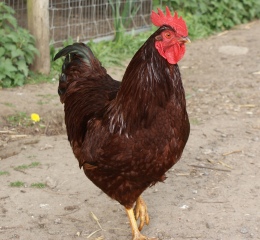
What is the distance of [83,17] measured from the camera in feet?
27.2

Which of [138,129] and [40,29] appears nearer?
[138,129]

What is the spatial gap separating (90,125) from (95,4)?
482 centimetres

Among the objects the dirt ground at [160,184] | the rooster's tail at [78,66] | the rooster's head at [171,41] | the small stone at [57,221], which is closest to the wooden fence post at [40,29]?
the dirt ground at [160,184]

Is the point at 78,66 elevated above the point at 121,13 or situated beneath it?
elevated above

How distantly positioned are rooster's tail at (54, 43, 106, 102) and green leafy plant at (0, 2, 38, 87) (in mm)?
2355

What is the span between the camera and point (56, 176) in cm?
495

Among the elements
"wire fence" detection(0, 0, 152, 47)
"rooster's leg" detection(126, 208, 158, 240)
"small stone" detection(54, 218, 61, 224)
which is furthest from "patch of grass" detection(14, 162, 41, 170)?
"wire fence" detection(0, 0, 152, 47)

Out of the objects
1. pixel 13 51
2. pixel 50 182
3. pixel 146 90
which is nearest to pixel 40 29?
pixel 13 51

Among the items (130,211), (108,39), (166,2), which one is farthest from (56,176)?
(166,2)

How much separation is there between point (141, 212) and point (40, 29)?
3531mm

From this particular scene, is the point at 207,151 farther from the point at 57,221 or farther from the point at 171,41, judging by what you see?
the point at 171,41

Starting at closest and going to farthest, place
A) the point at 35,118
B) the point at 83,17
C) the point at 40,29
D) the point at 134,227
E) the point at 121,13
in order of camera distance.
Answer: the point at 134,227 → the point at 35,118 → the point at 40,29 → the point at 83,17 → the point at 121,13

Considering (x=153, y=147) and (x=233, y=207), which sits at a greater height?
(x=153, y=147)

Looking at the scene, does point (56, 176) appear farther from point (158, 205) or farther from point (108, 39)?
point (108, 39)
